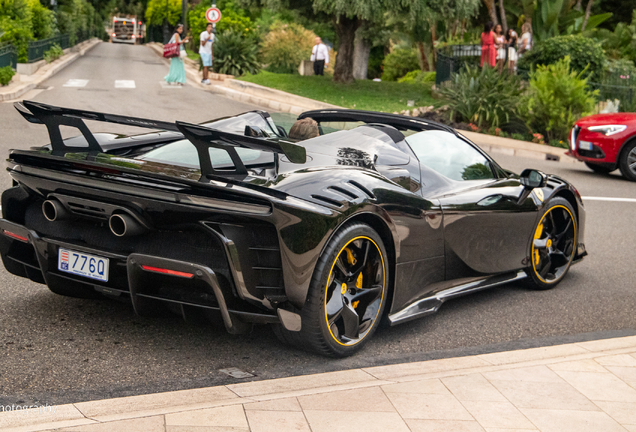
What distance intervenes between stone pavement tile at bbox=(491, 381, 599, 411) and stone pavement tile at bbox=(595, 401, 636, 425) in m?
0.06

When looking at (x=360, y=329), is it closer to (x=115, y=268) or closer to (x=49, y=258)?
(x=115, y=268)

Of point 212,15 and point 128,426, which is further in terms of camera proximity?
point 212,15

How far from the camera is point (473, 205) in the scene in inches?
196

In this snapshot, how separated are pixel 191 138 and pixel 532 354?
2.33 meters

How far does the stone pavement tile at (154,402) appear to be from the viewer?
313 cm

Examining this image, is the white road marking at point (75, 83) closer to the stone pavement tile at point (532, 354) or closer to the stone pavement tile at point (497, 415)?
the stone pavement tile at point (532, 354)

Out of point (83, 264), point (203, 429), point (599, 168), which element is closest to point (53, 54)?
point (599, 168)

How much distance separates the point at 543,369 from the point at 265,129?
2495 mm

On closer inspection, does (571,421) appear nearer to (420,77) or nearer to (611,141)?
(611,141)

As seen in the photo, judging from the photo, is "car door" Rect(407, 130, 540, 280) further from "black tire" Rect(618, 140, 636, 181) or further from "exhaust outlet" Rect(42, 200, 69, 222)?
"black tire" Rect(618, 140, 636, 181)

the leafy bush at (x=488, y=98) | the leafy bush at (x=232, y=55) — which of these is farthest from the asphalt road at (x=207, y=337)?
the leafy bush at (x=232, y=55)

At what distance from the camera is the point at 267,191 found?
11.8ft

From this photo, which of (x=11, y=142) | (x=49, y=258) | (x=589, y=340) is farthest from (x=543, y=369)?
(x=11, y=142)

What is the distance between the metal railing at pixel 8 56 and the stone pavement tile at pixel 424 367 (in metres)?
18.9
